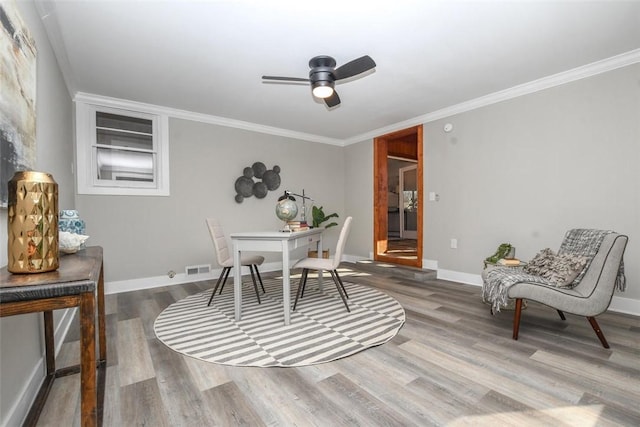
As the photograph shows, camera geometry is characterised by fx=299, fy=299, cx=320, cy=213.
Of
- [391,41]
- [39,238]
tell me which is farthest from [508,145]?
[39,238]

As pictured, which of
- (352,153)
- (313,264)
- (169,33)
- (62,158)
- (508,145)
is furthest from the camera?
(352,153)

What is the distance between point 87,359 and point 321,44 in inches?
102

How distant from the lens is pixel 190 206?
434cm

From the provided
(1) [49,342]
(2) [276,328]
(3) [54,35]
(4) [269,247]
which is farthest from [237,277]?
(3) [54,35]

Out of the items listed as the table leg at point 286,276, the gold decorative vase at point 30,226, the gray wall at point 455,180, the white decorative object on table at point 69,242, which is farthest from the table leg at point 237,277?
the gold decorative vase at point 30,226

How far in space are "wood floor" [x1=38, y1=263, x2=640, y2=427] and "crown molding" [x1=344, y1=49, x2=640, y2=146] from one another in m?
2.41

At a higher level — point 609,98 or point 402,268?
point 609,98

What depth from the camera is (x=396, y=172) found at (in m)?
9.36

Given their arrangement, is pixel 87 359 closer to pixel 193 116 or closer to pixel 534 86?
pixel 193 116

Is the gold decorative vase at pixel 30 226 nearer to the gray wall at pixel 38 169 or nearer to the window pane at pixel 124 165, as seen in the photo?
the gray wall at pixel 38 169

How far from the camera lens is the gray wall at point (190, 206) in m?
3.80

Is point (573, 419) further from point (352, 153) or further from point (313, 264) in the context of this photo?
point (352, 153)

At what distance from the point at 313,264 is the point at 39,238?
2224mm

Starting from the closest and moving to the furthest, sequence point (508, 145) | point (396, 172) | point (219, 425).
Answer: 1. point (219, 425)
2. point (508, 145)
3. point (396, 172)
